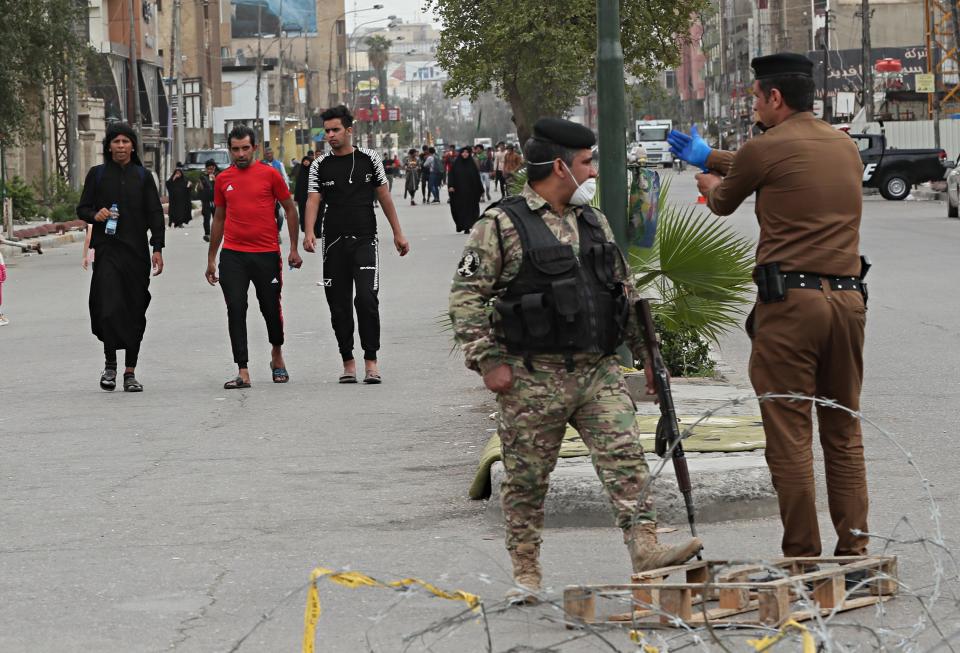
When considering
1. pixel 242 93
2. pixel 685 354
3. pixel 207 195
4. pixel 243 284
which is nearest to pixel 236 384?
pixel 243 284

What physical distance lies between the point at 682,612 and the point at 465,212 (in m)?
27.5

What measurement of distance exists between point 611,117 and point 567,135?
440 centimetres

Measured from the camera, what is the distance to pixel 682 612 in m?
5.15

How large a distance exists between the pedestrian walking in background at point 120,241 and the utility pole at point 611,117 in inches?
143

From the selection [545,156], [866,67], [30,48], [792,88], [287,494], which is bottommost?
[287,494]

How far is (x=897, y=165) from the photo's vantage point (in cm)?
4147

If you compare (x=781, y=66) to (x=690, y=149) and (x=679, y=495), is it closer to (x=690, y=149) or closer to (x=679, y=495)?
(x=690, y=149)

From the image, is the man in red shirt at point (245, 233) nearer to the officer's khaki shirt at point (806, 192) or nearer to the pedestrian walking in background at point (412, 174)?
the officer's khaki shirt at point (806, 192)

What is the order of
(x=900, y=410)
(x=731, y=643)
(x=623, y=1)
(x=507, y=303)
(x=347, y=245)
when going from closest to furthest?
1. (x=731, y=643)
2. (x=507, y=303)
3. (x=900, y=410)
4. (x=347, y=245)
5. (x=623, y=1)

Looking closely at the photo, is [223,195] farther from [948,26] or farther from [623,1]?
[948,26]

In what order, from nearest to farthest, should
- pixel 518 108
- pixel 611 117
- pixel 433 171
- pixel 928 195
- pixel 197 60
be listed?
pixel 611 117 < pixel 518 108 < pixel 928 195 < pixel 433 171 < pixel 197 60

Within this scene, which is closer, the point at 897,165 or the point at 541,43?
the point at 541,43

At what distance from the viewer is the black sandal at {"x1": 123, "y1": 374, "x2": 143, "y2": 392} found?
12102 mm

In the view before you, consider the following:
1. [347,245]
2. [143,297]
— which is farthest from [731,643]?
[143,297]
